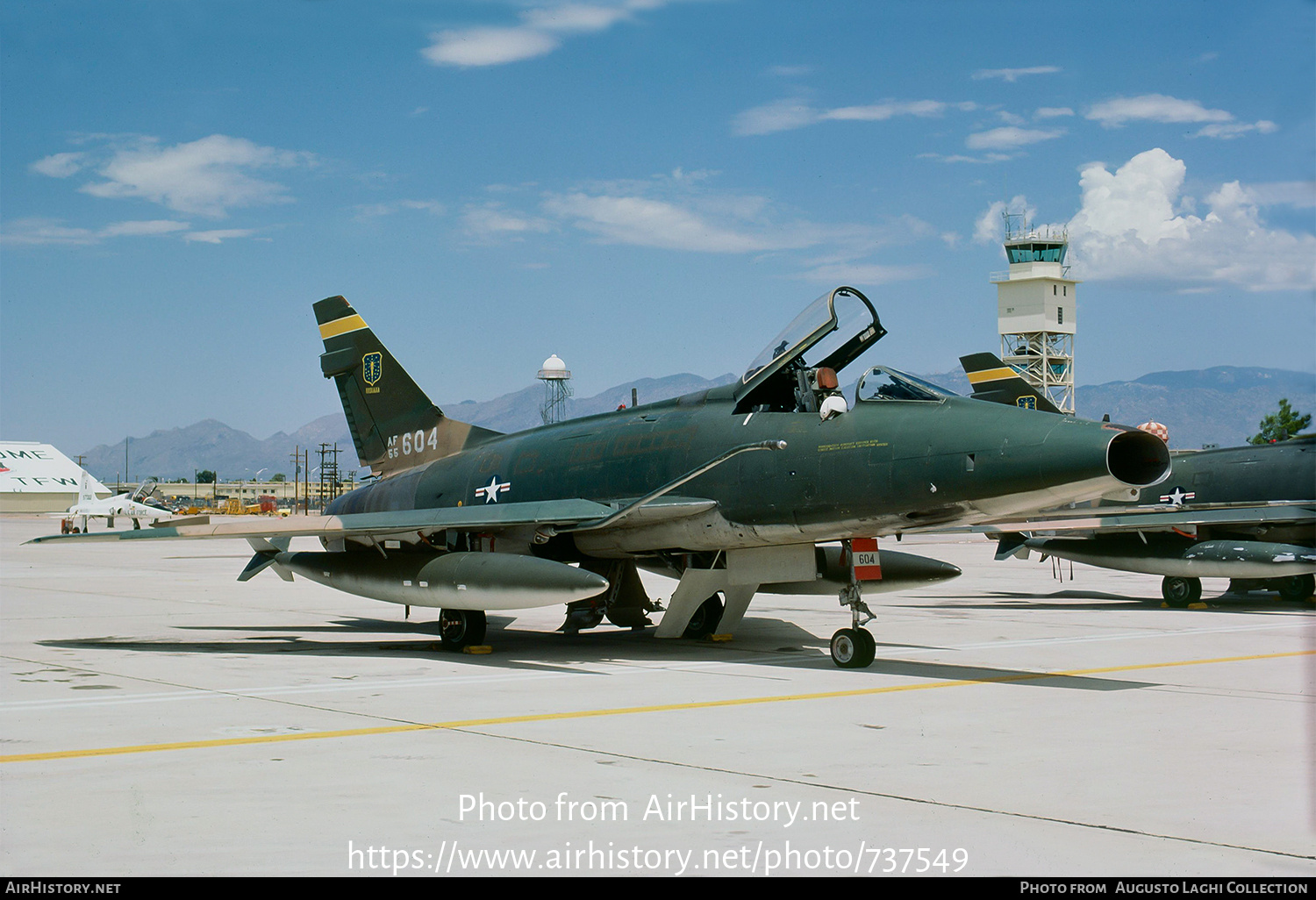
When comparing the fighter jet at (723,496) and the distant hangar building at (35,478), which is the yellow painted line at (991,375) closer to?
the fighter jet at (723,496)

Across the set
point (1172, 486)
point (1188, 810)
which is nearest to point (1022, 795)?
point (1188, 810)

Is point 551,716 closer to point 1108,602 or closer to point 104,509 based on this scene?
point 1108,602

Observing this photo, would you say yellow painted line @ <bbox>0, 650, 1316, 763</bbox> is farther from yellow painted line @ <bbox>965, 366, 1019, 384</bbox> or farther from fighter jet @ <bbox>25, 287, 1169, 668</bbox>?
yellow painted line @ <bbox>965, 366, 1019, 384</bbox>

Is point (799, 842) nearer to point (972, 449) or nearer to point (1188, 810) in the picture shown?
point (1188, 810)

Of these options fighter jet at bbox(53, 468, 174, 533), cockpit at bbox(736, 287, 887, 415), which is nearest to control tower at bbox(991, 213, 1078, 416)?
fighter jet at bbox(53, 468, 174, 533)

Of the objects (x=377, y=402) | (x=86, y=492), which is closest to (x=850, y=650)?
(x=377, y=402)

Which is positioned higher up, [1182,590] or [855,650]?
[855,650]

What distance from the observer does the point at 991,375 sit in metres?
21.5

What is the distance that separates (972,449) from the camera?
30.7ft

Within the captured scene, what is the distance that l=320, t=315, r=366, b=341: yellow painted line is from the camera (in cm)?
1695

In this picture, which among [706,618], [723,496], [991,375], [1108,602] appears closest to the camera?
[723,496]

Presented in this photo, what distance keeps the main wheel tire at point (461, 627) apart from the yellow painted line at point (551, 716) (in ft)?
14.4

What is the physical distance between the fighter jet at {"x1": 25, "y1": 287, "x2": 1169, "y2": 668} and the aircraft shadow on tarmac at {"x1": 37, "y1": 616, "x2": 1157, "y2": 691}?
392 mm

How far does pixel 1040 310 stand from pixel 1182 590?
81880 mm
